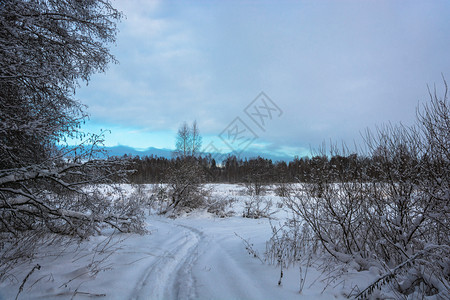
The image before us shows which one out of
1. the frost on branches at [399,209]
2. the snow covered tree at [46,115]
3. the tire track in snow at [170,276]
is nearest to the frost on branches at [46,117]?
the snow covered tree at [46,115]

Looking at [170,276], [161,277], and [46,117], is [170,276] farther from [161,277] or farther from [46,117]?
[46,117]

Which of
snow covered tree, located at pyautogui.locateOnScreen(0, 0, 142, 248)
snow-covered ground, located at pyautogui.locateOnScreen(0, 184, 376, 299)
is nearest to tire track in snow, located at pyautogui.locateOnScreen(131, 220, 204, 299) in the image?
snow-covered ground, located at pyautogui.locateOnScreen(0, 184, 376, 299)

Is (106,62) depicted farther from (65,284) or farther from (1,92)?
(65,284)

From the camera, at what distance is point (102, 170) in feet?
14.6

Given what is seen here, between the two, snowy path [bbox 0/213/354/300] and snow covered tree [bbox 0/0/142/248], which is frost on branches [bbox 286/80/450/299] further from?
snow covered tree [bbox 0/0/142/248]

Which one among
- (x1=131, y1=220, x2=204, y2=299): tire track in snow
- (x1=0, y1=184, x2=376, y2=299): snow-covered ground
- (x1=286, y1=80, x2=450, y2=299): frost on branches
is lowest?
(x1=131, y1=220, x2=204, y2=299): tire track in snow

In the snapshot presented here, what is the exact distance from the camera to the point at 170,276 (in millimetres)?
3609

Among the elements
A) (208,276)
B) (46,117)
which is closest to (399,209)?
(208,276)

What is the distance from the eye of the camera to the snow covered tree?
344cm

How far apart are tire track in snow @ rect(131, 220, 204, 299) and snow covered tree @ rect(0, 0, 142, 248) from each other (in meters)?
1.38

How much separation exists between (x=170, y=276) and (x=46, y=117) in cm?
320

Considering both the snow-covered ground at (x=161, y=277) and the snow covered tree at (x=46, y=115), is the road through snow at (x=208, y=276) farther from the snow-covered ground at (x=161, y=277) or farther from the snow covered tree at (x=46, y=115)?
the snow covered tree at (x=46, y=115)

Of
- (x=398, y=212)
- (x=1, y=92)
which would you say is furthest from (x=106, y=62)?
(x=398, y=212)

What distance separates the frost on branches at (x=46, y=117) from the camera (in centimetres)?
344
